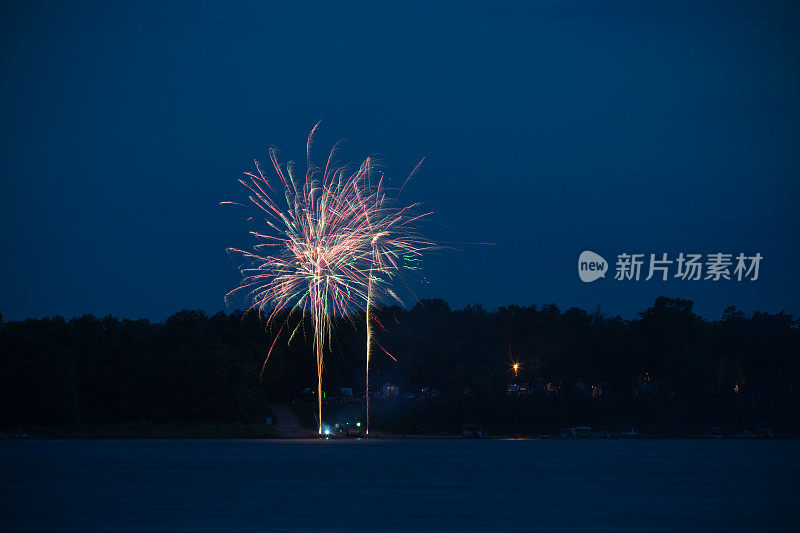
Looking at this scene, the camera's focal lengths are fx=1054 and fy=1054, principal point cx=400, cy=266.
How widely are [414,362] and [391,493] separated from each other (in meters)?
94.1

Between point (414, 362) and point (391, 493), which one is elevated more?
point (414, 362)

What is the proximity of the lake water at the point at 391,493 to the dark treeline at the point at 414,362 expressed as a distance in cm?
4384

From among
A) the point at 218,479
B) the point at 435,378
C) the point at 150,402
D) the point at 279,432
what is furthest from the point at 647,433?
the point at 218,479

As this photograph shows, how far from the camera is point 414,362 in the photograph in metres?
137

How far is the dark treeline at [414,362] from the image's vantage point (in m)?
116

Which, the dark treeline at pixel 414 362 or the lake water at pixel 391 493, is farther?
the dark treeline at pixel 414 362

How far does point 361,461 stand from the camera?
217ft

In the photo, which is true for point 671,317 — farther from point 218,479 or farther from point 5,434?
point 218,479

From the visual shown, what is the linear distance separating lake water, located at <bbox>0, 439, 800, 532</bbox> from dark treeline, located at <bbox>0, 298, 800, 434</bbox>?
43.8 meters

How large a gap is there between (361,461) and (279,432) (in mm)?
52853

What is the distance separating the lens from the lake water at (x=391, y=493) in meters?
33.1

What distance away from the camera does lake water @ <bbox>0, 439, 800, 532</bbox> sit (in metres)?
33.1

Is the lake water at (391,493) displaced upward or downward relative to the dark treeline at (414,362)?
downward

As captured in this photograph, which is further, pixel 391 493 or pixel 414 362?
pixel 414 362
